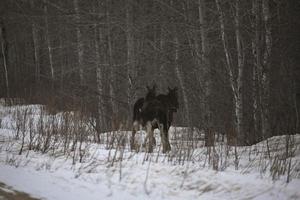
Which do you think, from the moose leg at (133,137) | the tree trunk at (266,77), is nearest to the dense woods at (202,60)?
the tree trunk at (266,77)

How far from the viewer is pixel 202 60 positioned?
11.9 m

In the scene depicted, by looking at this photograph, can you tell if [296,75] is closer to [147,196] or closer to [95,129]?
[95,129]

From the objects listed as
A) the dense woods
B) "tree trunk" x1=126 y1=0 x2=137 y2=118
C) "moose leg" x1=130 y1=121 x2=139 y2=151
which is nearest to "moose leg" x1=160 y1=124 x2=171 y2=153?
"moose leg" x1=130 y1=121 x2=139 y2=151

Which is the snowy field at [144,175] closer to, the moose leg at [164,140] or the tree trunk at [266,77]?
the moose leg at [164,140]

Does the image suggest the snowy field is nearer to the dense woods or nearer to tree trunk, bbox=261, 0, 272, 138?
the dense woods

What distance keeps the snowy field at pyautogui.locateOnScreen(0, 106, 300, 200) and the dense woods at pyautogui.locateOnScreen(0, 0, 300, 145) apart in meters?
1.80

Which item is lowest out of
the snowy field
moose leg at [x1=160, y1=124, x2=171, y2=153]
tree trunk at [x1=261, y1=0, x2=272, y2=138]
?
the snowy field

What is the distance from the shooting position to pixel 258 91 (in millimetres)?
11188

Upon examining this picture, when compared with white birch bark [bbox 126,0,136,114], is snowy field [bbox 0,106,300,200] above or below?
below

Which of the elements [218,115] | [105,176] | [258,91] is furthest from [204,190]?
[218,115]

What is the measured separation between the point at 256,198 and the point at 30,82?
20937mm

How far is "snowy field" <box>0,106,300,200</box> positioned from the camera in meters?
5.49

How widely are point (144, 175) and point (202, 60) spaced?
6201mm

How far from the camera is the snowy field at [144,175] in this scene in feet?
18.0
